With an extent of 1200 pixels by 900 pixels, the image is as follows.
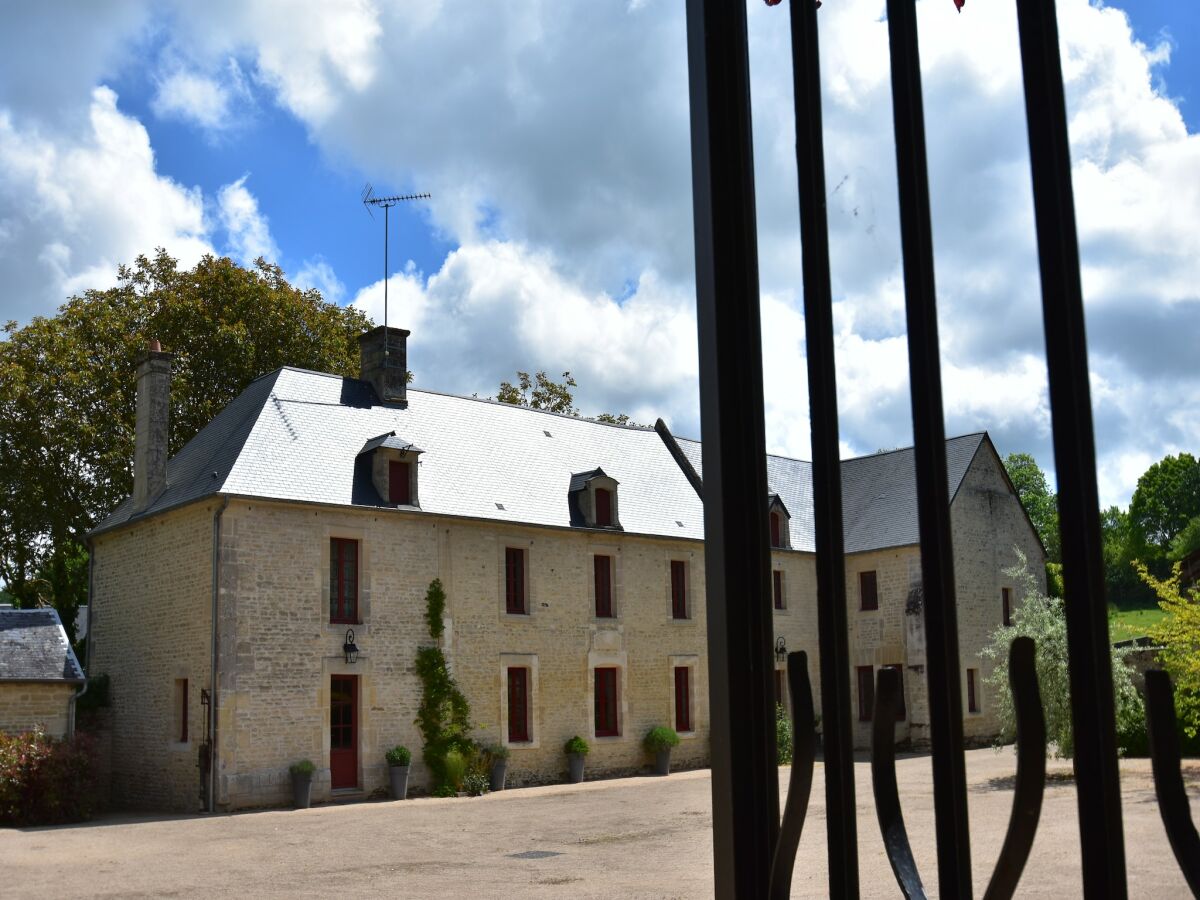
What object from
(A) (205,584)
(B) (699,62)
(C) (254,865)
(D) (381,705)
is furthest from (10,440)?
(B) (699,62)

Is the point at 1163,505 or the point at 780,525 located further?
the point at 780,525

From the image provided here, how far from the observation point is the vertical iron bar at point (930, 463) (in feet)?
4.18

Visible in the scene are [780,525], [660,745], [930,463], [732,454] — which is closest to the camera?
[930,463]

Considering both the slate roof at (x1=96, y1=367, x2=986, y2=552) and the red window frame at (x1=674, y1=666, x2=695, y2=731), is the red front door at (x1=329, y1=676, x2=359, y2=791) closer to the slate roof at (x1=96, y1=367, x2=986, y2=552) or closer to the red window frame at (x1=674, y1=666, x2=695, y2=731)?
the slate roof at (x1=96, y1=367, x2=986, y2=552)

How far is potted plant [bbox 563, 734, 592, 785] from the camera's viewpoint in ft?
63.9

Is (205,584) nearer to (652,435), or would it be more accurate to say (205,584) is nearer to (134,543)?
(134,543)

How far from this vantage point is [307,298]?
1034 inches

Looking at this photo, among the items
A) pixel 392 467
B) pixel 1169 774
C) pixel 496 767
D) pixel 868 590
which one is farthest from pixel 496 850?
pixel 868 590

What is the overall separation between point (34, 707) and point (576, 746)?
8.45m

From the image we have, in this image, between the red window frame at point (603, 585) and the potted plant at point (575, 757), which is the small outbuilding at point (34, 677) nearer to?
the potted plant at point (575, 757)

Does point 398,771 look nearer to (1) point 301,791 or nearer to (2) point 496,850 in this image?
(1) point 301,791

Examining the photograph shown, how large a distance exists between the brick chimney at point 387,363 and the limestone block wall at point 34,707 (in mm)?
7198

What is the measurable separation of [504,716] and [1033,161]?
18.3 metres

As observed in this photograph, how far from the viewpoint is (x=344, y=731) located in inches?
679
